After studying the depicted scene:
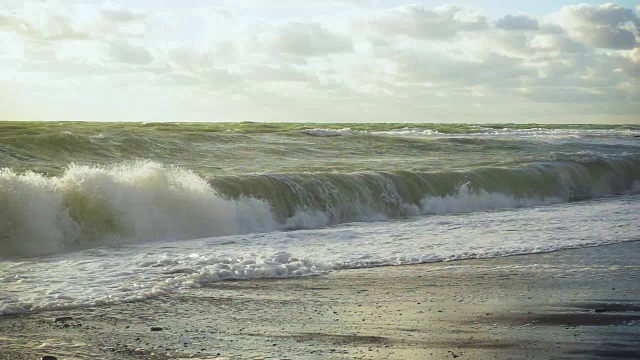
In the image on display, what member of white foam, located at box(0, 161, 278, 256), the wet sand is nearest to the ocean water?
white foam, located at box(0, 161, 278, 256)

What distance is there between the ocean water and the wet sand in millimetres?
730

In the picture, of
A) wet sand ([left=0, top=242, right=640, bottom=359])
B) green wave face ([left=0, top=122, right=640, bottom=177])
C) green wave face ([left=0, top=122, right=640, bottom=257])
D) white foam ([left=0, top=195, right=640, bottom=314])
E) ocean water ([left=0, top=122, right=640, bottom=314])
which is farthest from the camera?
green wave face ([left=0, top=122, right=640, bottom=177])

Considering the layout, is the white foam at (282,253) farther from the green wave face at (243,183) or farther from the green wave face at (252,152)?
the green wave face at (252,152)

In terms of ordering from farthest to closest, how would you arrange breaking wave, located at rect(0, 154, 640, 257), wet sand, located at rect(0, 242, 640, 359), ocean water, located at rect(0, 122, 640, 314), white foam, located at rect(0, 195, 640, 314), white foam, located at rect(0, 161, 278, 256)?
1. breaking wave, located at rect(0, 154, 640, 257)
2. white foam, located at rect(0, 161, 278, 256)
3. ocean water, located at rect(0, 122, 640, 314)
4. white foam, located at rect(0, 195, 640, 314)
5. wet sand, located at rect(0, 242, 640, 359)

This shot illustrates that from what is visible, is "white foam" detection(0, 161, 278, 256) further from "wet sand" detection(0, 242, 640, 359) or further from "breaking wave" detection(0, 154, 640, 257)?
"wet sand" detection(0, 242, 640, 359)

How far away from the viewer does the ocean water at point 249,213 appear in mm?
9664

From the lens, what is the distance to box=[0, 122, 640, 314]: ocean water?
9664mm

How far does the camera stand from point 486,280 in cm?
909

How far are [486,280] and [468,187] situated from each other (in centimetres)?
1115

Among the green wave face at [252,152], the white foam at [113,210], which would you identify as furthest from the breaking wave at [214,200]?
the green wave face at [252,152]

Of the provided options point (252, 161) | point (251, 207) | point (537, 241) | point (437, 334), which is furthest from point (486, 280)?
point (252, 161)

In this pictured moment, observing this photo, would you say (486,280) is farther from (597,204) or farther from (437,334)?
(597,204)

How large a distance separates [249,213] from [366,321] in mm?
8457

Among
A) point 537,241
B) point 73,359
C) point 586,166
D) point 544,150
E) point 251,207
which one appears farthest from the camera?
point 544,150
